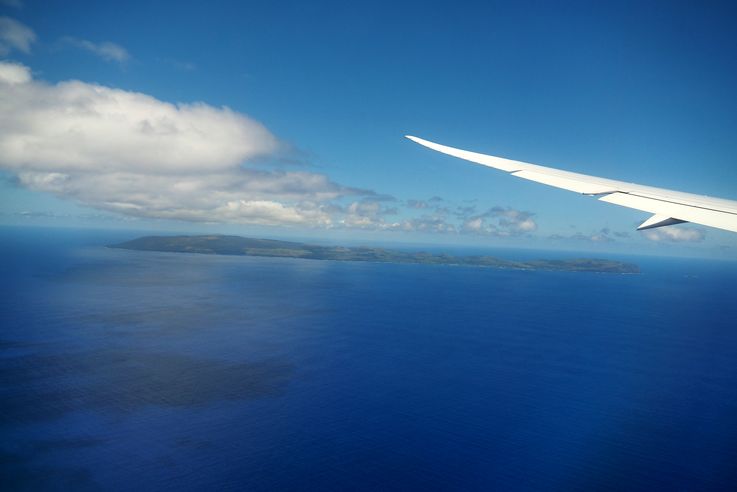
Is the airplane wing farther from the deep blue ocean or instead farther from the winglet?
the deep blue ocean

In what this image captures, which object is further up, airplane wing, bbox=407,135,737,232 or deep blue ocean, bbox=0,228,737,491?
airplane wing, bbox=407,135,737,232

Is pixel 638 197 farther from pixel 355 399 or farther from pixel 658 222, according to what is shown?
pixel 355 399

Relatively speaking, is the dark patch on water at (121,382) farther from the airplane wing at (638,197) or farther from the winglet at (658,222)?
the winglet at (658,222)

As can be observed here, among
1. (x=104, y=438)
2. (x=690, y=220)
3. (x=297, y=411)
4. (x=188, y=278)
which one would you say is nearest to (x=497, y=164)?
(x=690, y=220)

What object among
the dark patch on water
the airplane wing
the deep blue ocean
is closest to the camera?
the airplane wing

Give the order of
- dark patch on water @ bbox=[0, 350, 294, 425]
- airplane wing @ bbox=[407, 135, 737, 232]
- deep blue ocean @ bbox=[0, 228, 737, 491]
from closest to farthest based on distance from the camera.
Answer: airplane wing @ bbox=[407, 135, 737, 232] → deep blue ocean @ bbox=[0, 228, 737, 491] → dark patch on water @ bbox=[0, 350, 294, 425]

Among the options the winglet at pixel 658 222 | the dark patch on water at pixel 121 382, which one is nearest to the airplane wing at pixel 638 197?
the winglet at pixel 658 222

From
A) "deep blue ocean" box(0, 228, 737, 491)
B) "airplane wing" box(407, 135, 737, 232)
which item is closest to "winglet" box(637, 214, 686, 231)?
"airplane wing" box(407, 135, 737, 232)
